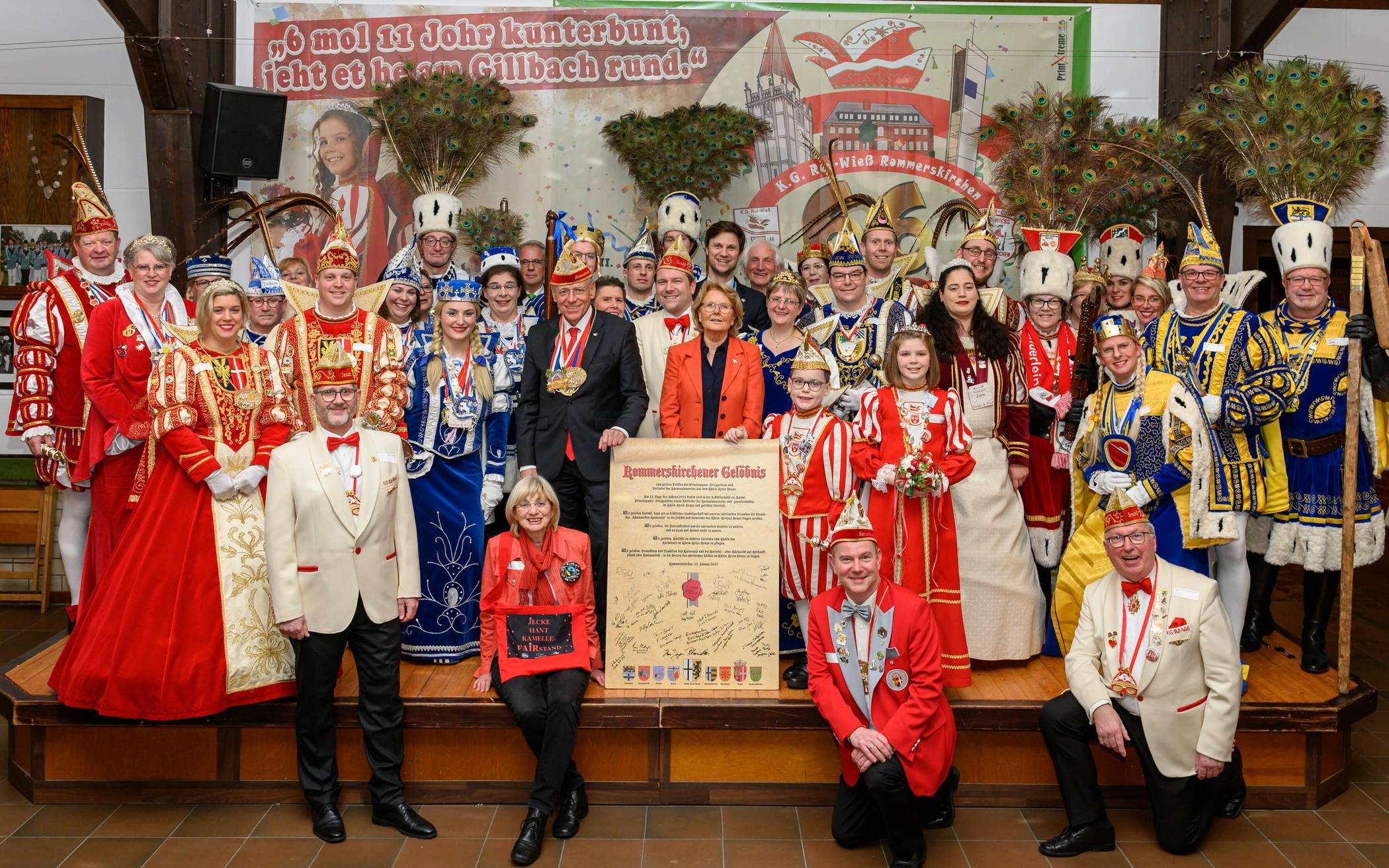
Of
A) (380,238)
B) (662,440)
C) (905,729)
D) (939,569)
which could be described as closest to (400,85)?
(380,238)

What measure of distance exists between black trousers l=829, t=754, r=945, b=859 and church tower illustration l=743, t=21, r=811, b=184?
4707 millimetres

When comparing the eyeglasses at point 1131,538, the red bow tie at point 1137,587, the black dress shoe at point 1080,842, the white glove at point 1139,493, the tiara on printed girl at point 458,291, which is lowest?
the black dress shoe at point 1080,842

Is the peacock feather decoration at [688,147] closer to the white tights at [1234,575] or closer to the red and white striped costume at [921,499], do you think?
the red and white striped costume at [921,499]

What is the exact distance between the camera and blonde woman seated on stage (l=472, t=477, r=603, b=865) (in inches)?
159

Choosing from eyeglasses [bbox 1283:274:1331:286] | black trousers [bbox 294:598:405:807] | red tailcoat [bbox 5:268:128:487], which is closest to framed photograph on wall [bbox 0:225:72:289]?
red tailcoat [bbox 5:268:128:487]

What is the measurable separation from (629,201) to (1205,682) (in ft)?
16.4

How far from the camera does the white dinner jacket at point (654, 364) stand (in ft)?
16.9

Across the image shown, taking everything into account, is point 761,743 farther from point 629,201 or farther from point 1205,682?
point 629,201

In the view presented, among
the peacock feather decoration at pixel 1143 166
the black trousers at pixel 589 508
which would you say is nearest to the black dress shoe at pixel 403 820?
the black trousers at pixel 589 508

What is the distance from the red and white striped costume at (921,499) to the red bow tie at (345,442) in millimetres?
1829

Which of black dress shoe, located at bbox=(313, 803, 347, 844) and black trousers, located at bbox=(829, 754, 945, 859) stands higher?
black trousers, located at bbox=(829, 754, 945, 859)

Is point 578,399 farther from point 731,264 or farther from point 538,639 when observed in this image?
point 731,264

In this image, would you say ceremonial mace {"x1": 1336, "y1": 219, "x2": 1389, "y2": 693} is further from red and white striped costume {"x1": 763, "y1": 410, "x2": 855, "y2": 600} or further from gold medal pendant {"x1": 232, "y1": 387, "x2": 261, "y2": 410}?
gold medal pendant {"x1": 232, "y1": 387, "x2": 261, "y2": 410}

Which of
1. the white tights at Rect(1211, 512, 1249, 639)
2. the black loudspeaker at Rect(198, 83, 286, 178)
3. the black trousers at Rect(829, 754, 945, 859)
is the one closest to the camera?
the black trousers at Rect(829, 754, 945, 859)
